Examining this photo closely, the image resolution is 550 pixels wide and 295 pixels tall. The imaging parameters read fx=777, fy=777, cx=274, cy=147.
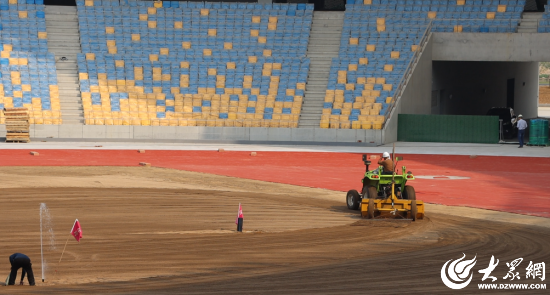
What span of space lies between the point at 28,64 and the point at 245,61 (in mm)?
12686

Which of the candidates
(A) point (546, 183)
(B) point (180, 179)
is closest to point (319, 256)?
(B) point (180, 179)

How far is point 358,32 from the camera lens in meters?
47.5

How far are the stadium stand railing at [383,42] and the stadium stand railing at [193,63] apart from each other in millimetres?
2336

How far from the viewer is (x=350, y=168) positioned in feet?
103

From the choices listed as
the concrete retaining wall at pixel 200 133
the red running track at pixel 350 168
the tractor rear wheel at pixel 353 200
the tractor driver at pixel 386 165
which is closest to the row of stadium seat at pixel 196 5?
the concrete retaining wall at pixel 200 133

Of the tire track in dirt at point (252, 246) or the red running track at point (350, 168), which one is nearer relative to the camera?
the tire track in dirt at point (252, 246)

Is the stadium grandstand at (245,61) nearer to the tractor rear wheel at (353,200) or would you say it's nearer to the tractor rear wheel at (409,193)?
the tractor rear wheel at (353,200)

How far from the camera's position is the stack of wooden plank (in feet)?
133

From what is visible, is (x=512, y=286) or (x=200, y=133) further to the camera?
(x=200, y=133)

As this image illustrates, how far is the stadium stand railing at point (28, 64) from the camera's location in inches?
1718

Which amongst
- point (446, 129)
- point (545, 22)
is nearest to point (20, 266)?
point (446, 129)

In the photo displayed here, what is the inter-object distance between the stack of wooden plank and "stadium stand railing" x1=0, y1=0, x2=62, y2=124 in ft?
6.32

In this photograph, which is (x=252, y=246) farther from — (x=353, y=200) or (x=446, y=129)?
(x=446, y=129)

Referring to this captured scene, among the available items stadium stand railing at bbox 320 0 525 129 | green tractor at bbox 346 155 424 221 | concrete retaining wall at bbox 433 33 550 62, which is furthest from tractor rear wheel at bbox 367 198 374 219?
concrete retaining wall at bbox 433 33 550 62
